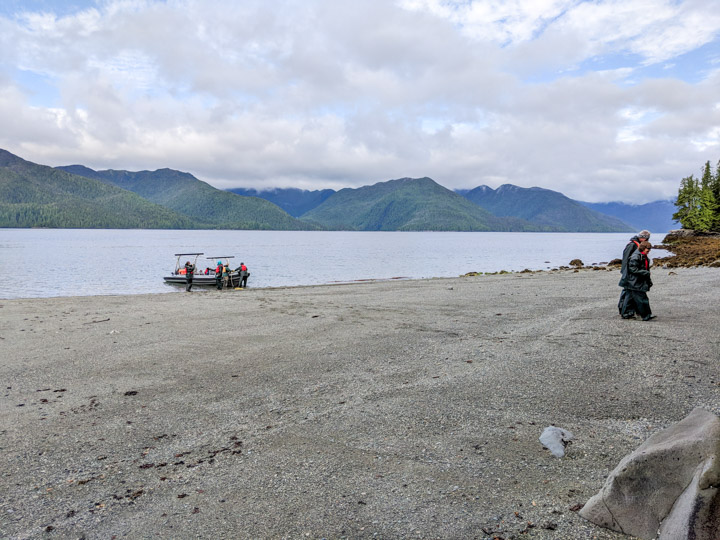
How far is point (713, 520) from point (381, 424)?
136 inches

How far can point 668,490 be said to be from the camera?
3.40 m

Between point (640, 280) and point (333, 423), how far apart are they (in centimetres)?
992

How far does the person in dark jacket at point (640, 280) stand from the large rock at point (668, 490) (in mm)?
9228

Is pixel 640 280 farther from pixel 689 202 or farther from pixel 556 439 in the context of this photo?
pixel 689 202

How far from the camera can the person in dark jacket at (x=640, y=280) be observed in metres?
11.9

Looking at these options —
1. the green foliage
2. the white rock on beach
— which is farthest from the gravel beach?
the green foliage

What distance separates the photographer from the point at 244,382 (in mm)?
7762

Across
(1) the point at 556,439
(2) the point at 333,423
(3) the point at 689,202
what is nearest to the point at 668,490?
(1) the point at 556,439

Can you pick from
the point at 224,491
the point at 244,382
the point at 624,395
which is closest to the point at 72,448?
the point at 224,491

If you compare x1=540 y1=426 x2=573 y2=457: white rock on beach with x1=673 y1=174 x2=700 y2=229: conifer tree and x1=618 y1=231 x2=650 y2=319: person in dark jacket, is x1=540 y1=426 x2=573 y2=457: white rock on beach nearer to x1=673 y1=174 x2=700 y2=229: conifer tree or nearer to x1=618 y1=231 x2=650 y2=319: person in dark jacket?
x1=618 y1=231 x2=650 y2=319: person in dark jacket

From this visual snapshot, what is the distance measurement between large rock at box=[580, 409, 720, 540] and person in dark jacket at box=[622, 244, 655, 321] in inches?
363

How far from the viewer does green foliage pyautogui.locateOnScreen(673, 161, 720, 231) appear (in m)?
80.6

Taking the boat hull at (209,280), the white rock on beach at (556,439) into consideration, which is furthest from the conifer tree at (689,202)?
the white rock on beach at (556,439)

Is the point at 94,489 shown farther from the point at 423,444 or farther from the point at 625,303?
the point at 625,303
